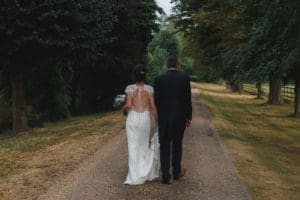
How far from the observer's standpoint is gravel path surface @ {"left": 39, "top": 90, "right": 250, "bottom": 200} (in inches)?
340

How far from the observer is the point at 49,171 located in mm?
10781

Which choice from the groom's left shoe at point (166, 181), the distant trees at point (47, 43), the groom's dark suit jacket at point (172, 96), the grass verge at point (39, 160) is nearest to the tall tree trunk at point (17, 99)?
the distant trees at point (47, 43)

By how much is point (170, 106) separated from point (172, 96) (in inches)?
7.1

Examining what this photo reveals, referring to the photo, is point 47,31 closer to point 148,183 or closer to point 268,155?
point 268,155

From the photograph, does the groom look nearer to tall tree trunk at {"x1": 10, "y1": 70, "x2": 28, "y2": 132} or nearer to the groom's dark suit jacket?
the groom's dark suit jacket

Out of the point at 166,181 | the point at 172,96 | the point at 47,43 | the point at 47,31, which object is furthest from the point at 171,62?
the point at 47,31

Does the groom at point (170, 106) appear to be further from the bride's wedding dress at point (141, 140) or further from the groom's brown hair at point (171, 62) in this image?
the bride's wedding dress at point (141, 140)

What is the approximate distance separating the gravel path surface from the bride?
27 cm

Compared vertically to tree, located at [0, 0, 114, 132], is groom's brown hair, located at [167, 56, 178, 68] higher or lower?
lower

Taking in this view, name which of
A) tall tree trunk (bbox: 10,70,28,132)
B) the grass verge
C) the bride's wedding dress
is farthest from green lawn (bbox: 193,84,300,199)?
tall tree trunk (bbox: 10,70,28,132)

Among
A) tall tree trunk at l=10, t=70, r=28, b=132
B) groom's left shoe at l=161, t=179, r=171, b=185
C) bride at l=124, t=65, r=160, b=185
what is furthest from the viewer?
tall tree trunk at l=10, t=70, r=28, b=132

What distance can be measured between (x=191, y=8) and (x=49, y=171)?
1397 inches

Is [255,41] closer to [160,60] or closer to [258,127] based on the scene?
[258,127]

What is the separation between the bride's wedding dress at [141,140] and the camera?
940 cm
